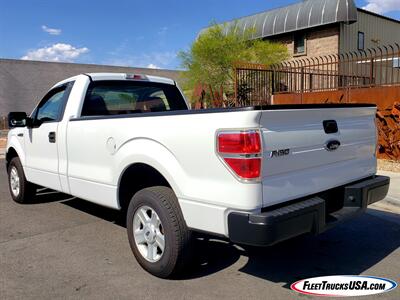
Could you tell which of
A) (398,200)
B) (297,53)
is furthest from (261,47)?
(398,200)

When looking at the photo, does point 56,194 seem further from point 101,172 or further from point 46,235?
point 101,172

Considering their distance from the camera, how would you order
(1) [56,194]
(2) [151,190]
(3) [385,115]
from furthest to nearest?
(3) [385,115] → (1) [56,194] → (2) [151,190]

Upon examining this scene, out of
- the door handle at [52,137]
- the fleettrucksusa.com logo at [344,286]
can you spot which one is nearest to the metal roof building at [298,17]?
the door handle at [52,137]

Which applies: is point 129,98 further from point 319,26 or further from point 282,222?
point 319,26

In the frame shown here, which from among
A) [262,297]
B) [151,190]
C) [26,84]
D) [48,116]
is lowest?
[262,297]

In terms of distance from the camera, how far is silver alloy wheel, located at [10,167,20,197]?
263 inches

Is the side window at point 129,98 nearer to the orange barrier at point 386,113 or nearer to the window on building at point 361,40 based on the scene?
the orange barrier at point 386,113

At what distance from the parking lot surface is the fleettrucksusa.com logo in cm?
9

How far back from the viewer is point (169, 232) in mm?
3561

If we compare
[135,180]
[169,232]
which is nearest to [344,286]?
[169,232]

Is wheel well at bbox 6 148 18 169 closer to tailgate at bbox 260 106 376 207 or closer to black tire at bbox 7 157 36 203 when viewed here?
black tire at bbox 7 157 36 203

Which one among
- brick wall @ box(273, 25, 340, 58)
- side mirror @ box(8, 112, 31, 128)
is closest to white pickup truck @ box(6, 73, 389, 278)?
side mirror @ box(8, 112, 31, 128)

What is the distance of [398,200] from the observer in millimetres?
6586

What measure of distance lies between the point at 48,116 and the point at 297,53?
22798 millimetres
